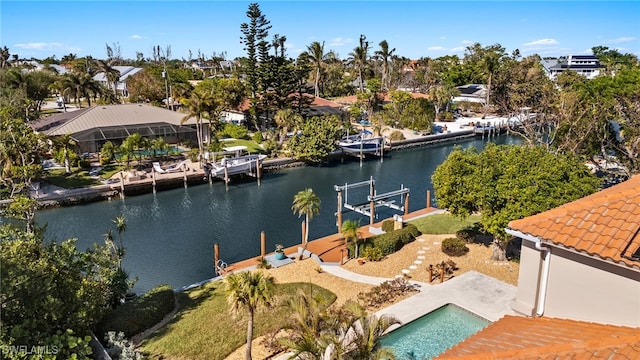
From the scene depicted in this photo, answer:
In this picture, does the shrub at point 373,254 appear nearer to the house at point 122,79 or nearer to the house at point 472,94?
the house at point 472,94

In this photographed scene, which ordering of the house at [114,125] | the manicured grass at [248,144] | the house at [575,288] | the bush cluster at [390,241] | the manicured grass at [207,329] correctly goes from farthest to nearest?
1. the manicured grass at [248,144]
2. the house at [114,125]
3. the bush cluster at [390,241]
4. the manicured grass at [207,329]
5. the house at [575,288]

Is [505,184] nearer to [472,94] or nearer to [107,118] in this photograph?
[107,118]

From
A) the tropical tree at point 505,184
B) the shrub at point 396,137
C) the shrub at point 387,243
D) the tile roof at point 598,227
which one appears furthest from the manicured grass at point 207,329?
the shrub at point 396,137

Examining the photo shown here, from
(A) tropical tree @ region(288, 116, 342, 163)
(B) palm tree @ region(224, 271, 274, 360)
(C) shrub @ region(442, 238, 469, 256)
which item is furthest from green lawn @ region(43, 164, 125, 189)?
(B) palm tree @ region(224, 271, 274, 360)

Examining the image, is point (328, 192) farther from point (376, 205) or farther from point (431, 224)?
point (431, 224)

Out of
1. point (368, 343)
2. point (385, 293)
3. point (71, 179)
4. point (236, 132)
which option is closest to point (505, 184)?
point (385, 293)

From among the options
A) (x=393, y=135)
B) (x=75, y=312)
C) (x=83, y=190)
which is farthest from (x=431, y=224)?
(x=393, y=135)
